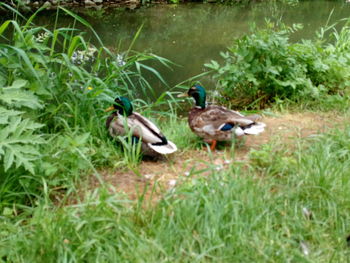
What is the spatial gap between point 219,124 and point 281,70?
1.66 meters

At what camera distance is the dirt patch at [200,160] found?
2738mm

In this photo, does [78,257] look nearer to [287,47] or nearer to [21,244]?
[21,244]

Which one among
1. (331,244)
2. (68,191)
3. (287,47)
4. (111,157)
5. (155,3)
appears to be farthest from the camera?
(155,3)

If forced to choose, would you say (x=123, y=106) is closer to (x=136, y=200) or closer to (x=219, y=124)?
(x=219, y=124)

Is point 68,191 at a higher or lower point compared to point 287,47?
lower

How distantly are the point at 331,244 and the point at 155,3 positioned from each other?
1520 cm

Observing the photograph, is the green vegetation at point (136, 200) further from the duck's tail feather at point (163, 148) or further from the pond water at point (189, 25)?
the pond water at point (189, 25)

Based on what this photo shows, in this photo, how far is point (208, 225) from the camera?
7.23 ft

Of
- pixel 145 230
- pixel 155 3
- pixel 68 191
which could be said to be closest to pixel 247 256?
pixel 145 230

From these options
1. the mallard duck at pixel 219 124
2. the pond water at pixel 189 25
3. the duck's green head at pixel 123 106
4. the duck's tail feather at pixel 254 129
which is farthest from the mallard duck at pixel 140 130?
the pond water at pixel 189 25

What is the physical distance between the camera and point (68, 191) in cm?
256

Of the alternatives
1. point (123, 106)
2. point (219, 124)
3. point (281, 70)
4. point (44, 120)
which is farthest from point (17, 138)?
point (281, 70)

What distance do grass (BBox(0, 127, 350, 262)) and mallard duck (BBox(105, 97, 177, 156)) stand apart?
58 centimetres

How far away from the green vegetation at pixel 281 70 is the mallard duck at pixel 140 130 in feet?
5.42
